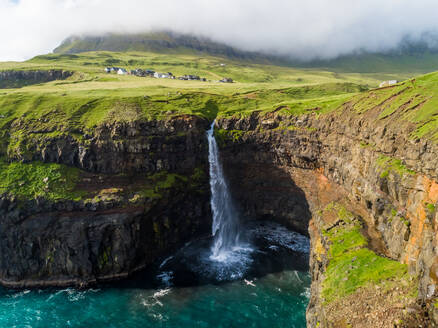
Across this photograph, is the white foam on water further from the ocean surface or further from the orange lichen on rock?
the orange lichen on rock

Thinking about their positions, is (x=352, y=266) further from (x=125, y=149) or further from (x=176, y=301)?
(x=125, y=149)

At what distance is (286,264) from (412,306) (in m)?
33.8

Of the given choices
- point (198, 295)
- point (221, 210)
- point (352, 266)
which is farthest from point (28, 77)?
point (352, 266)

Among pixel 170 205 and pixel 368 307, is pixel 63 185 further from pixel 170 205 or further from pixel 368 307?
pixel 368 307

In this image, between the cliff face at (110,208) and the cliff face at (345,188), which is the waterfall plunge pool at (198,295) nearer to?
the cliff face at (110,208)

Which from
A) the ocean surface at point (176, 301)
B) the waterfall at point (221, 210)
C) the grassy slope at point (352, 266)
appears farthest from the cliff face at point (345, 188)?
the ocean surface at point (176, 301)

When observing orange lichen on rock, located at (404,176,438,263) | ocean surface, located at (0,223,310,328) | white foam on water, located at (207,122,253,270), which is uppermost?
orange lichen on rock, located at (404,176,438,263)

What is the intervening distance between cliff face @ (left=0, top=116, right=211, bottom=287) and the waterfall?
70.7 inches

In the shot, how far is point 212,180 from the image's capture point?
67.8 meters

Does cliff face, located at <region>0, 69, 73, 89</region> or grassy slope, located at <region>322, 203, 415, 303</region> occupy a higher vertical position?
cliff face, located at <region>0, 69, 73, 89</region>

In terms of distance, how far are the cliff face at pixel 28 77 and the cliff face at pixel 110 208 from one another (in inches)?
3199

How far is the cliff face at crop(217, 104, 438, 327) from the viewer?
2703 cm

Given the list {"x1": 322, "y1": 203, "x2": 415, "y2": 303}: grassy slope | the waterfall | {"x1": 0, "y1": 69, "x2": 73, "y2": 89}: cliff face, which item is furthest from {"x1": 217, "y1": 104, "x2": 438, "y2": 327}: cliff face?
{"x1": 0, "y1": 69, "x2": 73, "y2": 89}: cliff face

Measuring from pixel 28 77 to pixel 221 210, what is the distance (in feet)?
372
